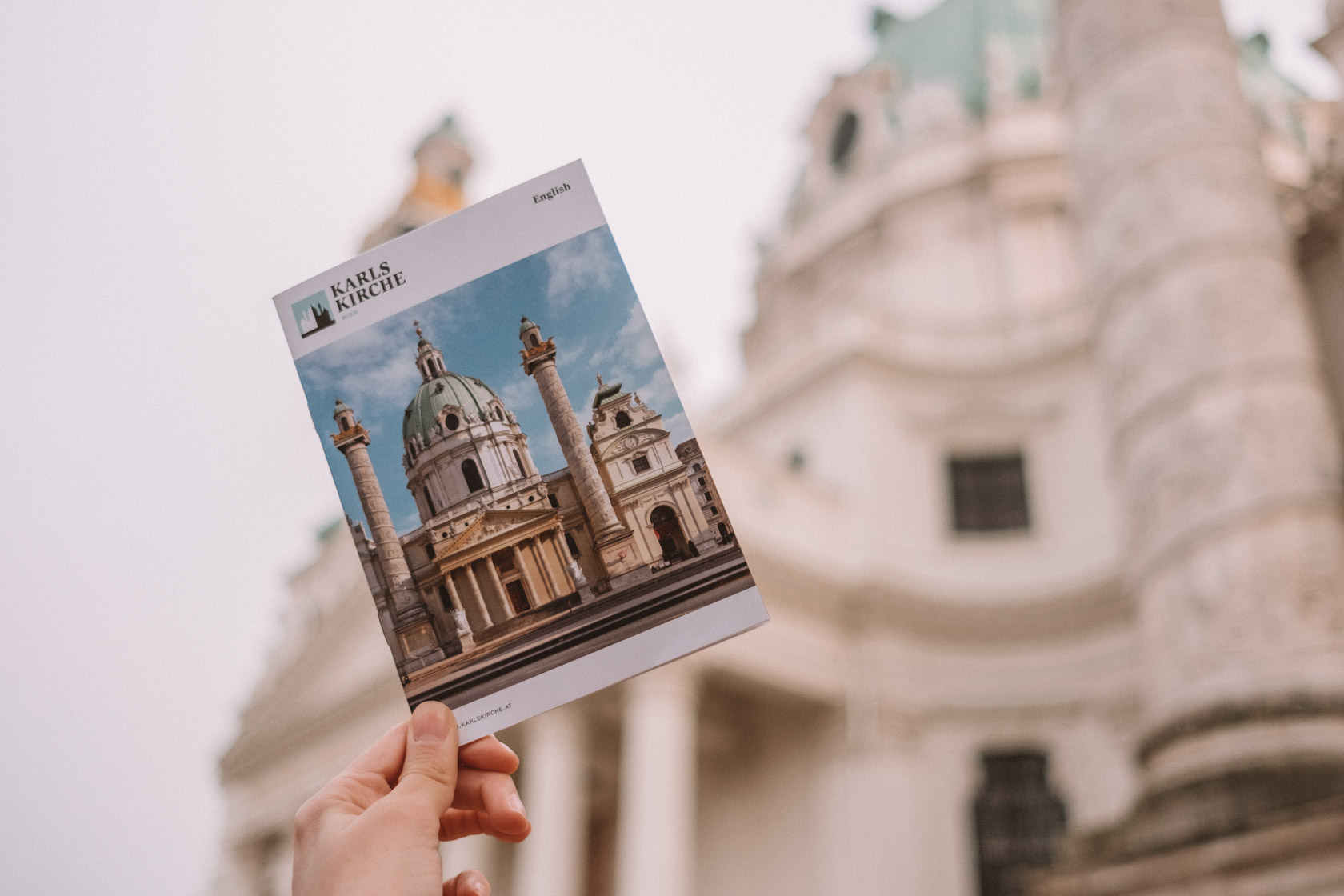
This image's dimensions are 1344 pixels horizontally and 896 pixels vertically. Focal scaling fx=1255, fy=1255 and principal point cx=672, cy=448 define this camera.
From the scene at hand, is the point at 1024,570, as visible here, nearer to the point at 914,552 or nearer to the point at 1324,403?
the point at 914,552

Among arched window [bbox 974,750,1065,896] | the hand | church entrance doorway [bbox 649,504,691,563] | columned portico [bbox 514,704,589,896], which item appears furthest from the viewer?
arched window [bbox 974,750,1065,896]

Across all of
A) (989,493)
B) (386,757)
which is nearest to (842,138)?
(989,493)

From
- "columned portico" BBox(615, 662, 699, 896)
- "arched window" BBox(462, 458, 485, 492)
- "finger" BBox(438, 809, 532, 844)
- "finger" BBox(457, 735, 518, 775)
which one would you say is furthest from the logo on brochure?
"columned portico" BBox(615, 662, 699, 896)

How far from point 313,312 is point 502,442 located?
0.37 metres

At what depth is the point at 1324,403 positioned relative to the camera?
7871 mm

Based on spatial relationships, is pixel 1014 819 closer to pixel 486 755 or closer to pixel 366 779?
pixel 486 755

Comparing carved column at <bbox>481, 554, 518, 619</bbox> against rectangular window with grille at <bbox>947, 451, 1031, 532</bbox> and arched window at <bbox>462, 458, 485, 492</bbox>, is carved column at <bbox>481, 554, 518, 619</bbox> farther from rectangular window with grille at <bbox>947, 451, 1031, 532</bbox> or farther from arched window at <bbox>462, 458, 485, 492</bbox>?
rectangular window with grille at <bbox>947, 451, 1031, 532</bbox>

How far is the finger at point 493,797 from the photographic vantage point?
2072mm

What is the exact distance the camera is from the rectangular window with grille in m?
20.2

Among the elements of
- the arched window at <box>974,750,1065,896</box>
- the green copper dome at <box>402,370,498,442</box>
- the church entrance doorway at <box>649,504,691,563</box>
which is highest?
the green copper dome at <box>402,370,498,442</box>

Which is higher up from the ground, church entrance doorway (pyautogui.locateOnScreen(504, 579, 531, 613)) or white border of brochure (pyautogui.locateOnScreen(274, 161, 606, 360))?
white border of brochure (pyautogui.locateOnScreen(274, 161, 606, 360))

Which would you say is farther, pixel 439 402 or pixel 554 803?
pixel 554 803

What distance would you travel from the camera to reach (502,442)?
2.10 meters

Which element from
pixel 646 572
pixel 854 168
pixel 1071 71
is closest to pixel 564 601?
pixel 646 572
